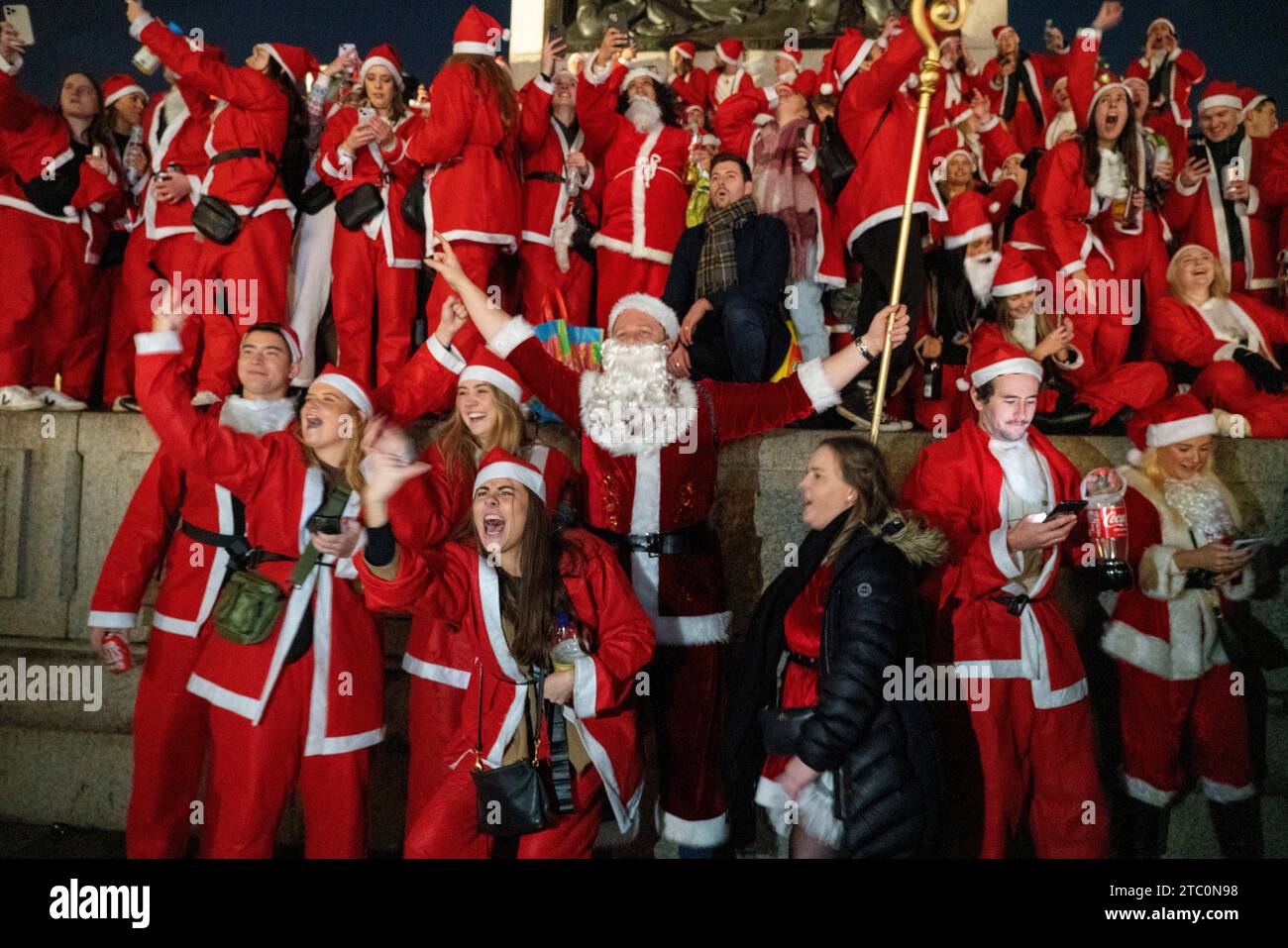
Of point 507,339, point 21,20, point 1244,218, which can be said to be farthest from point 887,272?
point 21,20

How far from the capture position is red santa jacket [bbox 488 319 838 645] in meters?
3.98

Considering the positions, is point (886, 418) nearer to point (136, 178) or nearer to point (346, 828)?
point (346, 828)

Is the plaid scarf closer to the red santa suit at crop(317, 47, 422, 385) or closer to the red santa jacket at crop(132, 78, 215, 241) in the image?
the red santa suit at crop(317, 47, 422, 385)

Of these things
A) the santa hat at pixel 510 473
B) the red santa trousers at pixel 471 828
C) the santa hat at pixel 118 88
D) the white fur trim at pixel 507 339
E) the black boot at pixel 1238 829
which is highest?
the santa hat at pixel 118 88

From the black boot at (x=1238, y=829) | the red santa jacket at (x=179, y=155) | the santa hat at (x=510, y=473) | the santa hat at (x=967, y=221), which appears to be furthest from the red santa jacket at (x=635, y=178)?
the black boot at (x=1238, y=829)

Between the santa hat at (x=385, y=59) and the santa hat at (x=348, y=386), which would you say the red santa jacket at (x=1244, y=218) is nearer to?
the santa hat at (x=385, y=59)

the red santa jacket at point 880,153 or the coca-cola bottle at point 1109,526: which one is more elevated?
the red santa jacket at point 880,153

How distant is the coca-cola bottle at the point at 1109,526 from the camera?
3928mm

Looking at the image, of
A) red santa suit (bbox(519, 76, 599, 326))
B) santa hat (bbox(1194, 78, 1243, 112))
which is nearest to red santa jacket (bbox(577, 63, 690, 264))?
red santa suit (bbox(519, 76, 599, 326))

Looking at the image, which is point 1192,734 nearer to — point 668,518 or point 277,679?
point 668,518

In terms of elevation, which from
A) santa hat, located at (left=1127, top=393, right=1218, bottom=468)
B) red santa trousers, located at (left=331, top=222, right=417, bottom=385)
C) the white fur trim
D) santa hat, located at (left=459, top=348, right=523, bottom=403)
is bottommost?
santa hat, located at (left=1127, top=393, right=1218, bottom=468)

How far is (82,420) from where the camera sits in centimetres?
529

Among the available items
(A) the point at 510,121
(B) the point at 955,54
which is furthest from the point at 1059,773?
(B) the point at 955,54

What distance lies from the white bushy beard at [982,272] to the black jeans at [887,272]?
16.4 inches
